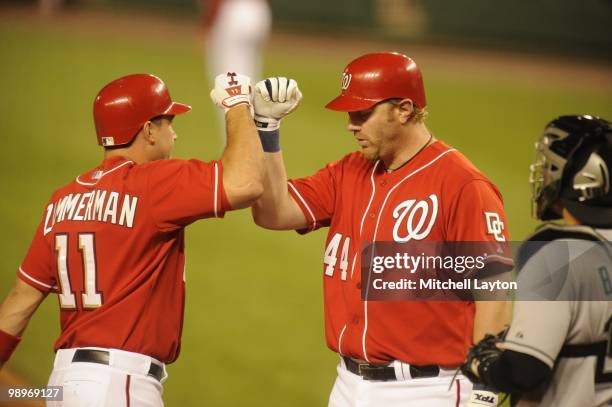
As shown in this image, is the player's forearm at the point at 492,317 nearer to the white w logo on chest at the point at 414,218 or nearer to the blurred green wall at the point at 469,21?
the white w logo on chest at the point at 414,218

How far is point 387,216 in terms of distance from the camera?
3.74 m

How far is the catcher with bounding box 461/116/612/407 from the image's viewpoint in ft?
8.77

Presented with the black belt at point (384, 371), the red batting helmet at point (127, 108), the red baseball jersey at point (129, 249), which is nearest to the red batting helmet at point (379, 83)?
the red baseball jersey at point (129, 249)

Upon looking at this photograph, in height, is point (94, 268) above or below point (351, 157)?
below

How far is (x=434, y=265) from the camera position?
360 cm

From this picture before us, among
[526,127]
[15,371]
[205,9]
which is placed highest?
[205,9]

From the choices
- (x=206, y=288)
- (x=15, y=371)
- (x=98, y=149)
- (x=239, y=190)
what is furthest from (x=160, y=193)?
(x=98, y=149)

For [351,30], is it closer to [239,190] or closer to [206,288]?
[206,288]

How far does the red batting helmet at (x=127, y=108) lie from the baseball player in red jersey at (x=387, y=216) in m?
0.44

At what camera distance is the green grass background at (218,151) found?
20.6 ft

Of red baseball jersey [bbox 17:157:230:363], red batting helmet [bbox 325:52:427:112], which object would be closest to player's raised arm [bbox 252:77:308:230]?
red batting helmet [bbox 325:52:427:112]

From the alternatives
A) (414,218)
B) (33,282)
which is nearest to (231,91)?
(414,218)

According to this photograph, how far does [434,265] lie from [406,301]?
185 millimetres

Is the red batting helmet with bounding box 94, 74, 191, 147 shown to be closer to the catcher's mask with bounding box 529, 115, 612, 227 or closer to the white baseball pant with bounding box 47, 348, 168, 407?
the white baseball pant with bounding box 47, 348, 168, 407
